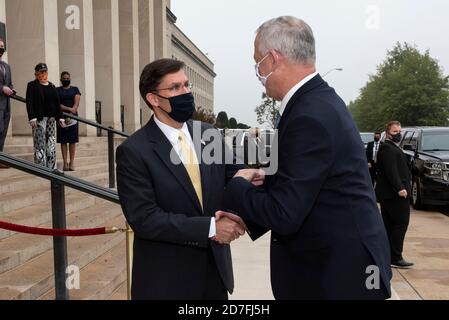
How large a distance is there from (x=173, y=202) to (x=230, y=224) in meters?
0.33

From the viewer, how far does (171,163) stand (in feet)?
7.98

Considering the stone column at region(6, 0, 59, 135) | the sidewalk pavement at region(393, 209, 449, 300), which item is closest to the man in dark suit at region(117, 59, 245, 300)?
the sidewalk pavement at region(393, 209, 449, 300)

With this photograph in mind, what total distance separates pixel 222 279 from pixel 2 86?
6179 millimetres

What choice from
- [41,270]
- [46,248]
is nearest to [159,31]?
[46,248]

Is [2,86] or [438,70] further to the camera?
[438,70]

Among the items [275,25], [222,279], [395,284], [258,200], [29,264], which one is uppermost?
[275,25]

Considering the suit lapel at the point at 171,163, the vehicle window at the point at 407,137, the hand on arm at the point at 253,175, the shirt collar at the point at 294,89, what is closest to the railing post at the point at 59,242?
the suit lapel at the point at 171,163

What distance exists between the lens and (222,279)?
2551 millimetres

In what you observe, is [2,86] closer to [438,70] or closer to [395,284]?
[395,284]

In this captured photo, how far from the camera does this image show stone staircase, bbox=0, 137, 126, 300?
4.22 metres

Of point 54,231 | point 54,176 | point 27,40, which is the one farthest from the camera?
point 27,40

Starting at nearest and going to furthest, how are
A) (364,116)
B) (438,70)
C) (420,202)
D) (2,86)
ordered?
(2,86) < (420,202) < (438,70) < (364,116)

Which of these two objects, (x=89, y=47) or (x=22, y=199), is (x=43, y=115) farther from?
(x=89, y=47)

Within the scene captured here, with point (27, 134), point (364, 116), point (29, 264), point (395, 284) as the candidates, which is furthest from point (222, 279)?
point (364, 116)
